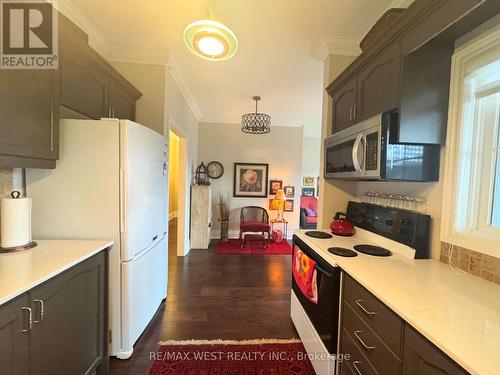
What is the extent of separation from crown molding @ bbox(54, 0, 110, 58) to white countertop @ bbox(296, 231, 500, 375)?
258 cm

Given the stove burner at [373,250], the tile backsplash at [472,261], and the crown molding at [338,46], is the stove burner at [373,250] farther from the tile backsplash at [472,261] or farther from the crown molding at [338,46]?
the crown molding at [338,46]

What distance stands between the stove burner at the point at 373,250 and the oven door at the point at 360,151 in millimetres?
476

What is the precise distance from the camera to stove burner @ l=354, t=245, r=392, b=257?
1419 mm

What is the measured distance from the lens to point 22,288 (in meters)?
0.88

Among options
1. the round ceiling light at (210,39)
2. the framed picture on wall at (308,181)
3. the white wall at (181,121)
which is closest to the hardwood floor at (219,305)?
the white wall at (181,121)

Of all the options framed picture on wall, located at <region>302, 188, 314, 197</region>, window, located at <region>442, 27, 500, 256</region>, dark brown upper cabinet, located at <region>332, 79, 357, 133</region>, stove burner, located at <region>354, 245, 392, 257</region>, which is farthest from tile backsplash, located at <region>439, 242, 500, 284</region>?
framed picture on wall, located at <region>302, 188, 314, 197</region>

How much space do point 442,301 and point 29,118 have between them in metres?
2.15

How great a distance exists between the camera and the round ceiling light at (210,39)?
1356 mm

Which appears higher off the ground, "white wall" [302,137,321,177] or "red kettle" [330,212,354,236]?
"white wall" [302,137,321,177]

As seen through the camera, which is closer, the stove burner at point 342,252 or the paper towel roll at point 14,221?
the paper towel roll at point 14,221

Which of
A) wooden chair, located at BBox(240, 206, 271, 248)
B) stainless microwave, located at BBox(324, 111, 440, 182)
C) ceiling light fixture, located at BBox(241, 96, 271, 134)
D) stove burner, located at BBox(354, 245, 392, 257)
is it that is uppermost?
ceiling light fixture, located at BBox(241, 96, 271, 134)

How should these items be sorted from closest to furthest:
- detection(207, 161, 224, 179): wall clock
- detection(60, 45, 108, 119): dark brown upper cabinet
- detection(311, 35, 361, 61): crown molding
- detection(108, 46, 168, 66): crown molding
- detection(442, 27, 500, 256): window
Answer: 1. detection(442, 27, 500, 256): window
2. detection(60, 45, 108, 119): dark brown upper cabinet
3. detection(311, 35, 361, 61): crown molding
4. detection(108, 46, 168, 66): crown molding
5. detection(207, 161, 224, 179): wall clock

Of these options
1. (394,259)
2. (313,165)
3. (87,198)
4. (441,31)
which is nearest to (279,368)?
(394,259)

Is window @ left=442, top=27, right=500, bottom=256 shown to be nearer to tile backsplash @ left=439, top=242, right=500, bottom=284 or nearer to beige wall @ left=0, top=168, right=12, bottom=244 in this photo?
tile backsplash @ left=439, top=242, right=500, bottom=284
